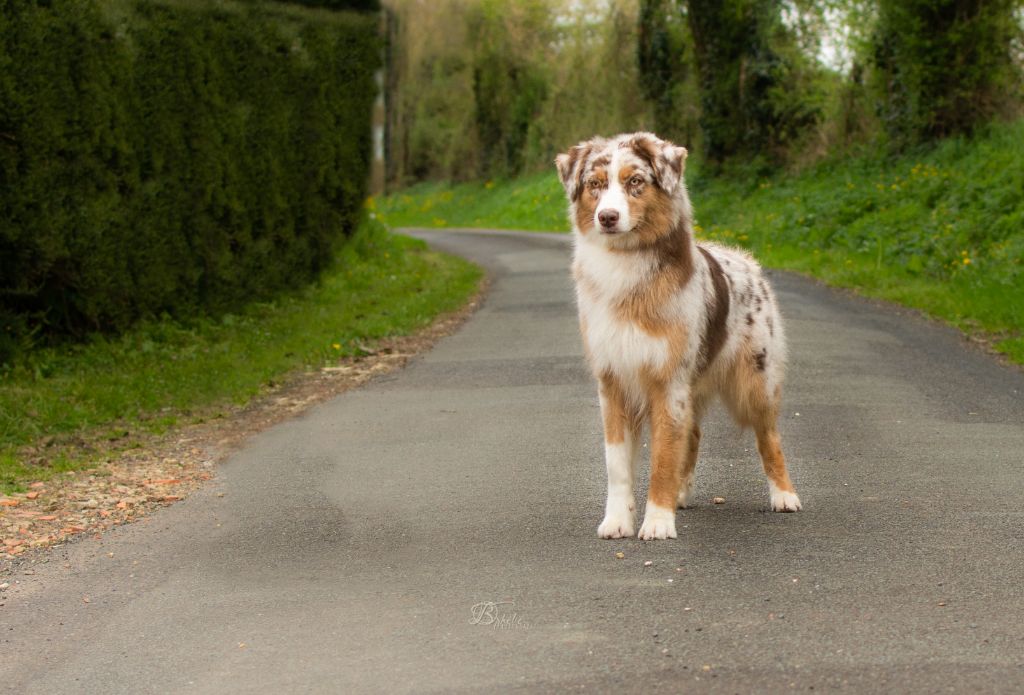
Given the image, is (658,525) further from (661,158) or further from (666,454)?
(661,158)

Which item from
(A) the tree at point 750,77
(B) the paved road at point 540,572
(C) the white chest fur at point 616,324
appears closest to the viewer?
(B) the paved road at point 540,572

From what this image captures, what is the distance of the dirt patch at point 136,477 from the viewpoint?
7109mm

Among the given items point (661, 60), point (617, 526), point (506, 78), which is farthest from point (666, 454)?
point (506, 78)

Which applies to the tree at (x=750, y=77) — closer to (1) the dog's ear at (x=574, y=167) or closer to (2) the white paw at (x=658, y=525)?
(1) the dog's ear at (x=574, y=167)

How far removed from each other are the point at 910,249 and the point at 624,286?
47.8ft

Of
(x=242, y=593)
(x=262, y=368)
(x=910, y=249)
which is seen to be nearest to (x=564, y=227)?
(x=910, y=249)

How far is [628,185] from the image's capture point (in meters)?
6.39

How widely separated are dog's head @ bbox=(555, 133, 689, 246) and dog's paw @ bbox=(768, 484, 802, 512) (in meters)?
1.62

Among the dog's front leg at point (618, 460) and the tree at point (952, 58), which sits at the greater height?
the tree at point (952, 58)

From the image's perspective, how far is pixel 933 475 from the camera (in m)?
7.75

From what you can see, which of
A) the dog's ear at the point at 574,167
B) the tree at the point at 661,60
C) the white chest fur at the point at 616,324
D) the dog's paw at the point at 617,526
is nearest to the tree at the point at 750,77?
the tree at the point at 661,60

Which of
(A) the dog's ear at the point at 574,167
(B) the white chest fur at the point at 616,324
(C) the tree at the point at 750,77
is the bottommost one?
(B) the white chest fur at the point at 616,324

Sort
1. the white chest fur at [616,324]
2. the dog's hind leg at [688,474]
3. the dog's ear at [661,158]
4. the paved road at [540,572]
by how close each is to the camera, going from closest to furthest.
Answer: the paved road at [540,572] → the dog's ear at [661,158] → the white chest fur at [616,324] → the dog's hind leg at [688,474]

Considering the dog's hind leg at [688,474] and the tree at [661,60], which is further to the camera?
the tree at [661,60]
